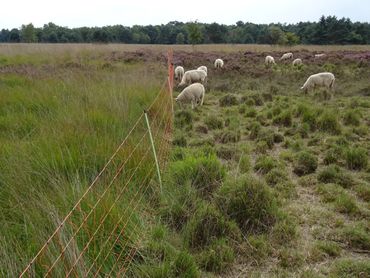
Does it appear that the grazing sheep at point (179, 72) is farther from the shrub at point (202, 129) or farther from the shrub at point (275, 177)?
the shrub at point (275, 177)

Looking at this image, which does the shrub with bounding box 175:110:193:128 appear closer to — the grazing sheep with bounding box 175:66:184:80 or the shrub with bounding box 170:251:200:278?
the shrub with bounding box 170:251:200:278

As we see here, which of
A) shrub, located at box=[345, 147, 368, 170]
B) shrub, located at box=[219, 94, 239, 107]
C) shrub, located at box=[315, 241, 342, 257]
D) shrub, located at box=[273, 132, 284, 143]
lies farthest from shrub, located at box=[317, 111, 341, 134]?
shrub, located at box=[315, 241, 342, 257]

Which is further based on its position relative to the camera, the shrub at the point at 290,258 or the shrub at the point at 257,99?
the shrub at the point at 257,99

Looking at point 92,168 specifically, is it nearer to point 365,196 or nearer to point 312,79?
point 365,196

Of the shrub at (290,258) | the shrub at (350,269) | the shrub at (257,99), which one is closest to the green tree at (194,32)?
the shrub at (257,99)

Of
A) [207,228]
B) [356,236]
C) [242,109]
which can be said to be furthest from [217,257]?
[242,109]

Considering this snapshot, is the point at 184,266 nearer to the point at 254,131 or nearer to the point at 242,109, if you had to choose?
the point at 254,131

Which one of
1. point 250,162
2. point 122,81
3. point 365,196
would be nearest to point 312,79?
point 122,81

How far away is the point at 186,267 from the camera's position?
315cm

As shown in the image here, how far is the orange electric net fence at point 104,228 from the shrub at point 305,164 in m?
2.54

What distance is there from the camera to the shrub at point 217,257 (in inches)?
134

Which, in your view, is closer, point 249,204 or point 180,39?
point 249,204

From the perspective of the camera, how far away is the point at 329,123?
7.97 metres

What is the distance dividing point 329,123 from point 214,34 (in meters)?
62.7
